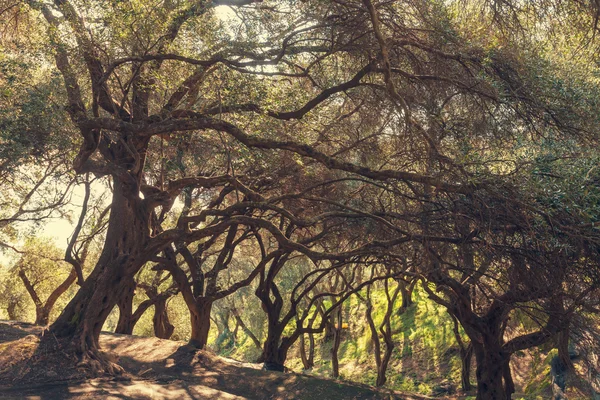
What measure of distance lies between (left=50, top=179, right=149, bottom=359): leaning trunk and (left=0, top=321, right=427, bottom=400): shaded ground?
626mm

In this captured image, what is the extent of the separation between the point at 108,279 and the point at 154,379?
2.52m

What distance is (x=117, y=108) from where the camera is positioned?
1301 centimetres

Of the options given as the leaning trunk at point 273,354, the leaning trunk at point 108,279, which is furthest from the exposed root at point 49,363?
the leaning trunk at point 273,354

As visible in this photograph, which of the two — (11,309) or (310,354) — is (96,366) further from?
(11,309)

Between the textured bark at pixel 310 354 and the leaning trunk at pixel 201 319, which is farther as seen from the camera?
the textured bark at pixel 310 354

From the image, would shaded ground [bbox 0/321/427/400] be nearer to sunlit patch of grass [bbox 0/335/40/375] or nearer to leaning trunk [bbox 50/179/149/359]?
sunlit patch of grass [bbox 0/335/40/375]

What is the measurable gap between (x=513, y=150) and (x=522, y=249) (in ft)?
8.54

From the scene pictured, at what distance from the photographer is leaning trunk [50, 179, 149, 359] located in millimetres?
12180

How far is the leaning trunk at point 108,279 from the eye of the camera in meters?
12.2

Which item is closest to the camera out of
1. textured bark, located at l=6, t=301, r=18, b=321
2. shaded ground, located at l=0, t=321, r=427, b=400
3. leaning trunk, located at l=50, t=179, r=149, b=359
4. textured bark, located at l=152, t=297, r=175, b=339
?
shaded ground, located at l=0, t=321, r=427, b=400

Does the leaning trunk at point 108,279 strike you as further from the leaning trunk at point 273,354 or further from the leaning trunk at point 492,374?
the leaning trunk at point 492,374

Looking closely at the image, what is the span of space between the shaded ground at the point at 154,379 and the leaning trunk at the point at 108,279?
63cm

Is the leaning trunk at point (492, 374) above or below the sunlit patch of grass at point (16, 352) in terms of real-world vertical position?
above

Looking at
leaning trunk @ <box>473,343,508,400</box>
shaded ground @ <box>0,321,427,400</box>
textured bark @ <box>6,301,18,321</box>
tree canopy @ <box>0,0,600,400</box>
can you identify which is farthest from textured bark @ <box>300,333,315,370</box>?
textured bark @ <box>6,301,18,321</box>
